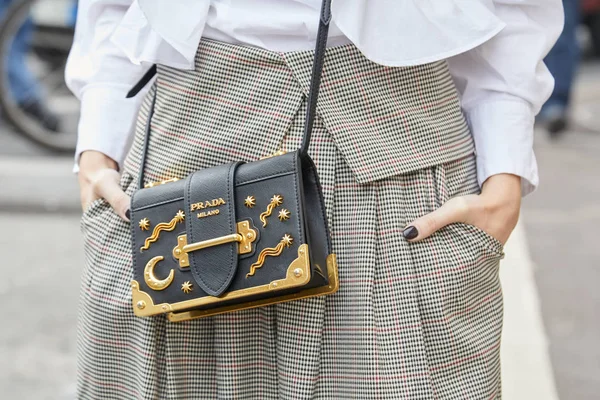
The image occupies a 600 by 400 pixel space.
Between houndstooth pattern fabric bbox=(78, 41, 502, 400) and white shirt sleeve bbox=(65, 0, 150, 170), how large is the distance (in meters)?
0.18

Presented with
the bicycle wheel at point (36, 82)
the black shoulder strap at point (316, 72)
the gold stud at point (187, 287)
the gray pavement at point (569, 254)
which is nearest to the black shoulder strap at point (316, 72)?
the black shoulder strap at point (316, 72)

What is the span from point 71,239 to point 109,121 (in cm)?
278

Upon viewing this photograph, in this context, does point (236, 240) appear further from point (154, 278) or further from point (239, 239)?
point (154, 278)

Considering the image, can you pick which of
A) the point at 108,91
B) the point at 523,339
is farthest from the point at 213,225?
the point at 523,339

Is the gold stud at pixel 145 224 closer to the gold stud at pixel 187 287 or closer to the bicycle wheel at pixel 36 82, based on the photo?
the gold stud at pixel 187 287

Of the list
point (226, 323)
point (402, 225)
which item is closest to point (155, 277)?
point (226, 323)

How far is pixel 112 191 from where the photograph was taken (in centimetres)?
145

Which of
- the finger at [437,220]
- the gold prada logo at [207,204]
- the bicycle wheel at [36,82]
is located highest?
the bicycle wheel at [36,82]

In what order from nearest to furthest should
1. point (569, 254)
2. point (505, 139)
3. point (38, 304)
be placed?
point (505, 139) < point (38, 304) < point (569, 254)

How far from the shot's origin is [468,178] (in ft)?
4.65

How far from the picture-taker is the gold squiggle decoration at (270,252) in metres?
1.21

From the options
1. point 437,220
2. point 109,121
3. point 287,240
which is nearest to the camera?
point 287,240

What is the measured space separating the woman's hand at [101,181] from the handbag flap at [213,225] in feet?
0.59

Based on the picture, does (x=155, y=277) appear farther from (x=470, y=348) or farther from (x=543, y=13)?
(x=543, y=13)
